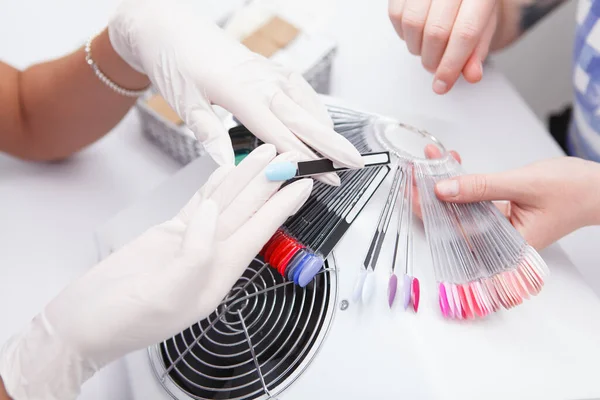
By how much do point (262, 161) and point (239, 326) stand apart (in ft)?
0.74

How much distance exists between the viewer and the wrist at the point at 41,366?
577 mm

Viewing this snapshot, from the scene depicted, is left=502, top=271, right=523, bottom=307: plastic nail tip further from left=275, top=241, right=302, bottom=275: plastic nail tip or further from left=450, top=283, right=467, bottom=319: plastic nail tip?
left=275, top=241, right=302, bottom=275: plastic nail tip

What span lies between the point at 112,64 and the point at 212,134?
298 mm

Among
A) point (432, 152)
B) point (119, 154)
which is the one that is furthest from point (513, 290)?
point (119, 154)

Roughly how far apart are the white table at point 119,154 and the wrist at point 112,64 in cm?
20

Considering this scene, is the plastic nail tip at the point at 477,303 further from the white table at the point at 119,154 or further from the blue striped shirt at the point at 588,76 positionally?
the blue striped shirt at the point at 588,76

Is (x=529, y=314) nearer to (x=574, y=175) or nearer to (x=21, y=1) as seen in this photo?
(x=574, y=175)

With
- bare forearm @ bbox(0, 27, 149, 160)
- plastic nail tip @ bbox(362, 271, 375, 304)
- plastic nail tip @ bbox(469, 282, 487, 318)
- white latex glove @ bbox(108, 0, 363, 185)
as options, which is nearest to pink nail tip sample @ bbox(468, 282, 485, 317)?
plastic nail tip @ bbox(469, 282, 487, 318)

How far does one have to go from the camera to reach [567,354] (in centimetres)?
62

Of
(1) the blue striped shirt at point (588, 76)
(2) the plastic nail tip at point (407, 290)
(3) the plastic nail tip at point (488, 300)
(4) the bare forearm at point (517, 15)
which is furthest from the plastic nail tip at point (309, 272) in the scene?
(4) the bare forearm at point (517, 15)

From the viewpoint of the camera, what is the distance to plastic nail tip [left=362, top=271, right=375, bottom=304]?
64 cm

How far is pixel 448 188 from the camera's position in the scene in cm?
70

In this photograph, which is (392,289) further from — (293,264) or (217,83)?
(217,83)

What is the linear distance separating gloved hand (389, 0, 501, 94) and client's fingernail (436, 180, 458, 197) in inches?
10.6
